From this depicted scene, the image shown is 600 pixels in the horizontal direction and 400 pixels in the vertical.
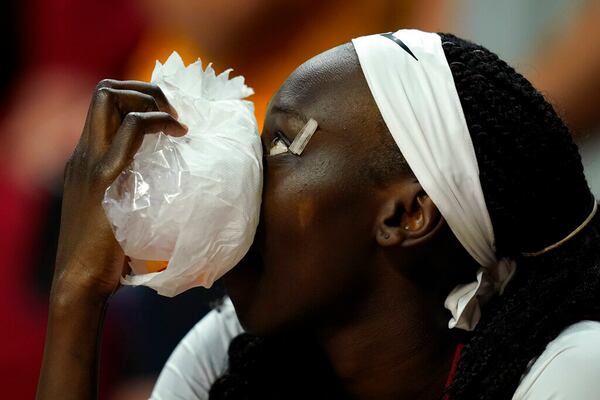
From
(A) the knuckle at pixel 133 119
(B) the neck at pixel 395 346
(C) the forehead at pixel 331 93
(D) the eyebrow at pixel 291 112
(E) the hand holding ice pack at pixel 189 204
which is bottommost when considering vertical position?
(B) the neck at pixel 395 346

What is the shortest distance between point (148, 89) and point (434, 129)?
486 millimetres

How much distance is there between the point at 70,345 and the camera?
146 centimetres

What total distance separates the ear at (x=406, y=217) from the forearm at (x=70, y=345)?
50 cm

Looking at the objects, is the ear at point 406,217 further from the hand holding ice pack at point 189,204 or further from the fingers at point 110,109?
the fingers at point 110,109

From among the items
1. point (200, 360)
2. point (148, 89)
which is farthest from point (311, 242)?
Answer: point (200, 360)

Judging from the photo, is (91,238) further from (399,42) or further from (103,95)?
(399,42)

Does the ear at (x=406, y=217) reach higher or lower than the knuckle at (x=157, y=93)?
lower

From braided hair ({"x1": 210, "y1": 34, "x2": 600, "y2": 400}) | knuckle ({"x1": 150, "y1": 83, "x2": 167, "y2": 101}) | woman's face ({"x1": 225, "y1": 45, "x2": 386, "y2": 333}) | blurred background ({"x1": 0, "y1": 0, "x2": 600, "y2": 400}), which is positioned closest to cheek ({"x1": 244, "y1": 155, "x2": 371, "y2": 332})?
woman's face ({"x1": 225, "y1": 45, "x2": 386, "y2": 333})

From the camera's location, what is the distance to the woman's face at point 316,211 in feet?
4.69

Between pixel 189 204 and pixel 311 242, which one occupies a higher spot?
pixel 189 204

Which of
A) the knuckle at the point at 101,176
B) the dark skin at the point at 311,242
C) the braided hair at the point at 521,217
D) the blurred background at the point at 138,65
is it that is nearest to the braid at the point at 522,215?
the braided hair at the point at 521,217

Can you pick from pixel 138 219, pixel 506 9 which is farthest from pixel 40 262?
pixel 506 9

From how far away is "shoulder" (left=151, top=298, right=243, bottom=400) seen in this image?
5.85 feet

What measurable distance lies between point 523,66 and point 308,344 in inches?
45.6
